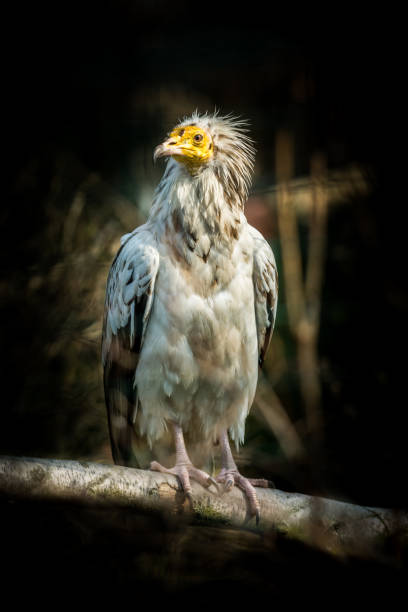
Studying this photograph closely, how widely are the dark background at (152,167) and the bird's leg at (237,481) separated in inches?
30.3

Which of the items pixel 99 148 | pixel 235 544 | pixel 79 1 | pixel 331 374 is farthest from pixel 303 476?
pixel 99 148

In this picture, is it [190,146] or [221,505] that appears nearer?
[221,505]

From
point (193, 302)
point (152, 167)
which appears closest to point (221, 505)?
point (193, 302)

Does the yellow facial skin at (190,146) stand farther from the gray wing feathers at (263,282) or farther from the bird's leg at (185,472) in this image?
the bird's leg at (185,472)

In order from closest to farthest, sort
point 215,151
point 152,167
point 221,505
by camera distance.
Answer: point 221,505 → point 215,151 → point 152,167

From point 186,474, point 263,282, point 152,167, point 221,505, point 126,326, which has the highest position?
point 152,167

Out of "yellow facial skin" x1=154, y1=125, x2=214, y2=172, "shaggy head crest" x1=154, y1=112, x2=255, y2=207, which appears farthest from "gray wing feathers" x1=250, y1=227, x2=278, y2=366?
"yellow facial skin" x1=154, y1=125, x2=214, y2=172

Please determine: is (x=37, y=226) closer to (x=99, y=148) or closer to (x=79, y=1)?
(x=99, y=148)

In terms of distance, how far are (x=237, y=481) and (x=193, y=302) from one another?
77cm

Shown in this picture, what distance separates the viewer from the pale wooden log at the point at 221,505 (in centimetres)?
201

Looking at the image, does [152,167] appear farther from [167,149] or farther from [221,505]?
[221,505]

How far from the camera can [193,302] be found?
2695 mm

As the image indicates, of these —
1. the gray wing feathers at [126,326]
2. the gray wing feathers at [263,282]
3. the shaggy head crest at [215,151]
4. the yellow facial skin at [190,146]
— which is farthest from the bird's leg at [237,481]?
the yellow facial skin at [190,146]

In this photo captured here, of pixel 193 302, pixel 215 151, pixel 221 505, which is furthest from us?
pixel 215 151
